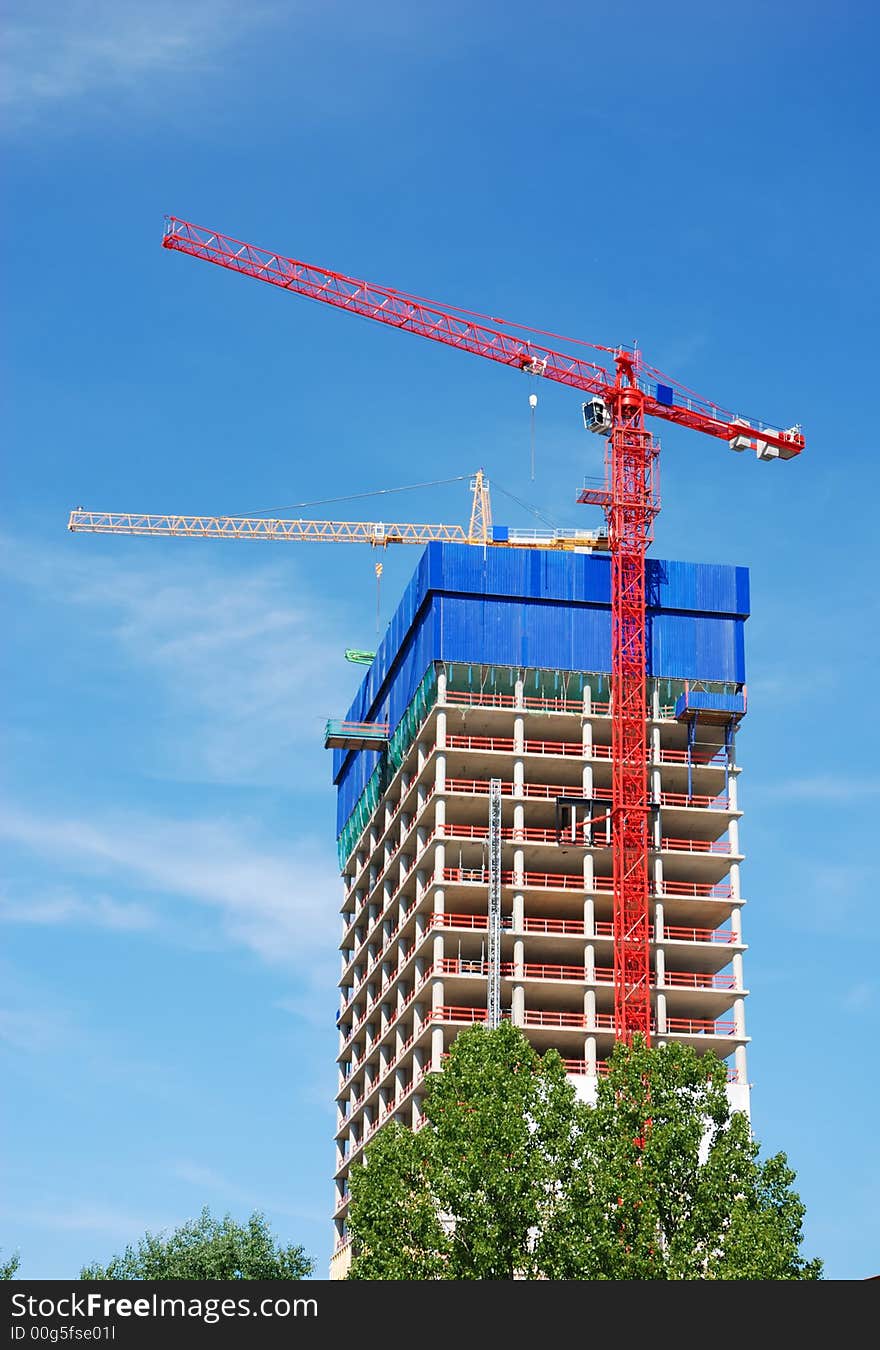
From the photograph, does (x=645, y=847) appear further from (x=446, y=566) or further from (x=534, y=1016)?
(x=446, y=566)

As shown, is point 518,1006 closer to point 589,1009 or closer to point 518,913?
point 589,1009

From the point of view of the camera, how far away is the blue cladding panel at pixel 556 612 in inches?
5438

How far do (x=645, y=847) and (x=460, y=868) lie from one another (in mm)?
12700

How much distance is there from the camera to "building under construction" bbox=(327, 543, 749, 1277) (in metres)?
132

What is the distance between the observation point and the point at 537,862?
137 metres

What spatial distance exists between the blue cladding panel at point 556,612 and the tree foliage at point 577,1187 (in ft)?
156

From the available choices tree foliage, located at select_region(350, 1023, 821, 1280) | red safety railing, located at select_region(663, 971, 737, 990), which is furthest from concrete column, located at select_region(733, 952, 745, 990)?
tree foliage, located at select_region(350, 1023, 821, 1280)

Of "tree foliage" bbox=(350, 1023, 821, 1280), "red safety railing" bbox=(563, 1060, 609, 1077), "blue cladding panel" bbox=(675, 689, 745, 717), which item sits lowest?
"tree foliage" bbox=(350, 1023, 821, 1280)

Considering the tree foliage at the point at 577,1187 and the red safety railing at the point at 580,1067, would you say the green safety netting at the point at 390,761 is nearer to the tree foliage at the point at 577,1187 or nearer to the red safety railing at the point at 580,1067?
the red safety railing at the point at 580,1067

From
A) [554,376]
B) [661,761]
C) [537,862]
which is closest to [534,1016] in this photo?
[537,862]

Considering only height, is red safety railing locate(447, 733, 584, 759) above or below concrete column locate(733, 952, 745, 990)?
above

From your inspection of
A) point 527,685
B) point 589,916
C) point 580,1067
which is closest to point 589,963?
point 589,916

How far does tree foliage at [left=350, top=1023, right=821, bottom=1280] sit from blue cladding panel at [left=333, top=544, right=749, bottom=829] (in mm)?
47684

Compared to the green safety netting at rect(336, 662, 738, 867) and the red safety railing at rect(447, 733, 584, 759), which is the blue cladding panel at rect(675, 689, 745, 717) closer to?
the green safety netting at rect(336, 662, 738, 867)
